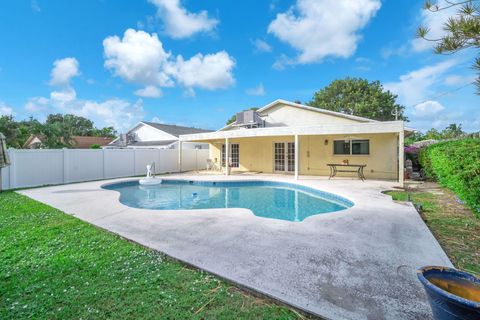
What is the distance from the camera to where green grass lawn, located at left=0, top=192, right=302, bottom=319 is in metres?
2.40

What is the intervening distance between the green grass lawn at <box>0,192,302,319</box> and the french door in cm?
1275

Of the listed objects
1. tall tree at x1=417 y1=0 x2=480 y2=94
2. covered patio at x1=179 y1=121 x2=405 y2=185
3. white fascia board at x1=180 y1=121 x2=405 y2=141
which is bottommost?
covered patio at x1=179 y1=121 x2=405 y2=185

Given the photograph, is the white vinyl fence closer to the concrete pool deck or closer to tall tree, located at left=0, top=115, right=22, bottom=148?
the concrete pool deck

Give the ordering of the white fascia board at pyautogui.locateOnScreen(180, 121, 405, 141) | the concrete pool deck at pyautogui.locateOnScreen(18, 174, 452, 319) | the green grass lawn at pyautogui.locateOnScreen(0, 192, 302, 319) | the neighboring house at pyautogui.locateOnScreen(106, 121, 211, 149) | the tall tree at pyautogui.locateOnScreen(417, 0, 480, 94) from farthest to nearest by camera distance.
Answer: the neighboring house at pyautogui.locateOnScreen(106, 121, 211, 149), the white fascia board at pyautogui.locateOnScreen(180, 121, 405, 141), the tall tree at pyautogui.locateOnScreen(417, 0, 480, 94), the concrete pool deck at pyautogui.locateOnScreen(18, 174, 452, 319), the green grass lawn at pyautogui.locateOnScreen(0, 192, 302, 319)

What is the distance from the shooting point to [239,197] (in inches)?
400

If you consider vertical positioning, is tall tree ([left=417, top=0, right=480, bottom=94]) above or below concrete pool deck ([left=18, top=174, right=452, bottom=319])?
above

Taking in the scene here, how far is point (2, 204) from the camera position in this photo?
25.0ft

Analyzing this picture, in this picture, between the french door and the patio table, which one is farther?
the french door

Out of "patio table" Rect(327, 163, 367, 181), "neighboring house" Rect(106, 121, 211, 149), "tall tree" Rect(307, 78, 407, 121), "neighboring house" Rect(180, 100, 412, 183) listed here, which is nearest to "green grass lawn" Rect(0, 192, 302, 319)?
"neighboring house" Rect(180, 100, 412, 183)

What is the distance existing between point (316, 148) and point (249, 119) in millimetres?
4826

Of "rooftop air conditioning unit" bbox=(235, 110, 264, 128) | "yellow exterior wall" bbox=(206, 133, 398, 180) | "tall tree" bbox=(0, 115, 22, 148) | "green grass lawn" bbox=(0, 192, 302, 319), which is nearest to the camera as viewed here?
"green grass lawn" bbox=(0, 192, 302, 319)

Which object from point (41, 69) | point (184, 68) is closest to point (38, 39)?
point (41, 69)

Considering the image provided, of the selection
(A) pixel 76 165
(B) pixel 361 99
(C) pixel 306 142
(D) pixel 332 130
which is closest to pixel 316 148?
(C) pixel 306 142

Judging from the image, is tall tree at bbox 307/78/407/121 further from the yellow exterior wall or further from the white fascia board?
the white fascia board
